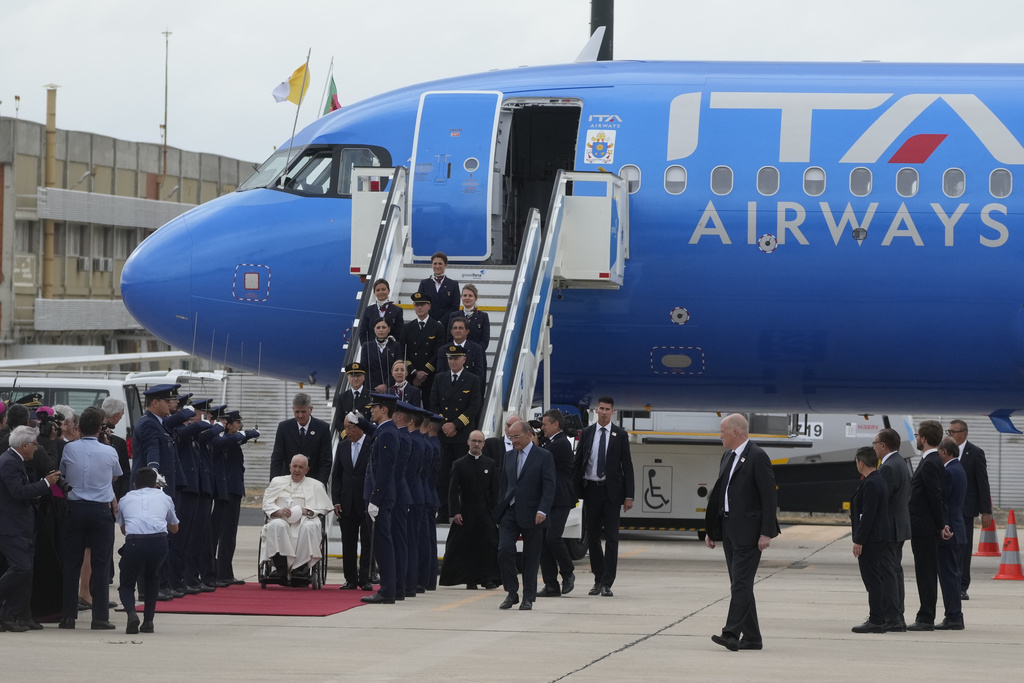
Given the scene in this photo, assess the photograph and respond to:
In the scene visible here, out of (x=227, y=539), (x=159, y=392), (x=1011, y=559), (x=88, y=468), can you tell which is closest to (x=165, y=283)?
(x=227, y=539)

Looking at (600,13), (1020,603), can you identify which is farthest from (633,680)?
(600,13)

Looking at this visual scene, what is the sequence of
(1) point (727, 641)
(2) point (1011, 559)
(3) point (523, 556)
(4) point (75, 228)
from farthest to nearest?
(4) point (75, 228), (2) point (1011, 559), (3) point (523, 556), (1) point (727, 641)

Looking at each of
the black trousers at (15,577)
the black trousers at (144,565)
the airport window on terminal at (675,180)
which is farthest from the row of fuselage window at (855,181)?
the black trousers at (15,577)

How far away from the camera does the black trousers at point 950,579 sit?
487 inches

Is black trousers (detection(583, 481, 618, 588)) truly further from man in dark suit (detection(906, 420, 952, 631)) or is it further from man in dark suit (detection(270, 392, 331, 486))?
man in dark suit (detection(906, 420, 952, 631))

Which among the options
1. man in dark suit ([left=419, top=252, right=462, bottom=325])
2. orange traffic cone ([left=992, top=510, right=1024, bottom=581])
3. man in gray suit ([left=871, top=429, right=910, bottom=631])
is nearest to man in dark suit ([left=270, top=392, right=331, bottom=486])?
man in dark suit ([left=419, top=252, right=462, bottom=325])

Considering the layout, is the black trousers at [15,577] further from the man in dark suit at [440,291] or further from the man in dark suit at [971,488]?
the man in dark suit at [971,488]

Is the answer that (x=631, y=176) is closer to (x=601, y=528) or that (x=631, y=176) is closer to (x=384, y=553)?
(x=601, y=528)

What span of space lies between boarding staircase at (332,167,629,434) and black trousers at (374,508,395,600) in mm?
2681

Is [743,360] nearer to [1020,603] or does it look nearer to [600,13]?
[1020,603]

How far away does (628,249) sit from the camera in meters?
17.0

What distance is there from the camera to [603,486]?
14688 millimetres

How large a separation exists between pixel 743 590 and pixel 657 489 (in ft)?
37.4

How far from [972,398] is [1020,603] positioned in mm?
3512
